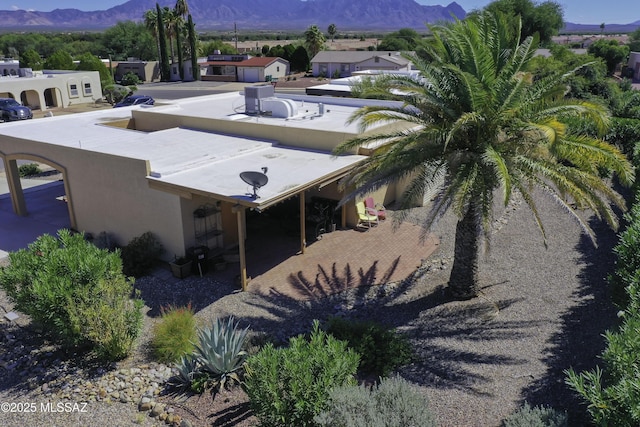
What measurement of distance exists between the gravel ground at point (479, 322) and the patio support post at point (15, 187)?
25.4ft

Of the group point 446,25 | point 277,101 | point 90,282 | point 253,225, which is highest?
point 446,25

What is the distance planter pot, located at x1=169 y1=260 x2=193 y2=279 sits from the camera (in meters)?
14.4

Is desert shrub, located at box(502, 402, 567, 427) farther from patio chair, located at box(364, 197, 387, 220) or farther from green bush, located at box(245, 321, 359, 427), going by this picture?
patio chair, located at box(364, 197, 387, 220)

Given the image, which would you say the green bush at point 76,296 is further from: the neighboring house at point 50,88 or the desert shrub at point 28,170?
the neighboring house at point 50,88

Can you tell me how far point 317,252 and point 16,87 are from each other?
41502 millimetres

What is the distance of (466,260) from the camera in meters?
12.3

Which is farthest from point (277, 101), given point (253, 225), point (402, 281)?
point (402, 281)

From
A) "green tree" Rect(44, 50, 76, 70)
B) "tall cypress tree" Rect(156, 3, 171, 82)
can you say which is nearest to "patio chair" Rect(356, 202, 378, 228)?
"green tree" Rect(44, 50, 76, 70)

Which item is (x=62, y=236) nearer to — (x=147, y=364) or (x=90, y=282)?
(x=90, y=282)

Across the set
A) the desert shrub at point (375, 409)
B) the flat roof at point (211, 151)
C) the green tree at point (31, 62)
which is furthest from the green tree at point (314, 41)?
the desert shrub at point (375, 409)

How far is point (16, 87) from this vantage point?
44875 mm

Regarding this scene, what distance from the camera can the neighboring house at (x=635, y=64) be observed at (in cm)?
7519

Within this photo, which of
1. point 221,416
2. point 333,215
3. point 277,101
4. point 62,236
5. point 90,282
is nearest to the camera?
point 221,416

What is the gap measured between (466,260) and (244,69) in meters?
67.4
